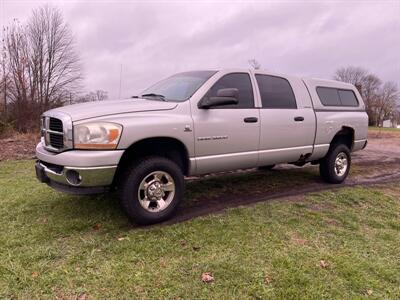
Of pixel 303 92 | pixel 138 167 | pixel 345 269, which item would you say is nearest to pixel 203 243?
pixel 138 167

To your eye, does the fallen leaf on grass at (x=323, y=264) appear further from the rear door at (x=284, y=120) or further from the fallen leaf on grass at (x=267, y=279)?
the rear door at (x=284, y=120)

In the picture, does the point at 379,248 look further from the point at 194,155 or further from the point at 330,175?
the point at 330,175

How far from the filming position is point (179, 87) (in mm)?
5000

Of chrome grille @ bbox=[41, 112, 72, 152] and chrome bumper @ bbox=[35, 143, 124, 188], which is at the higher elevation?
chrome grille @ bbox=[41, 112, 72, 152]

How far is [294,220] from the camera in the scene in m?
4.61

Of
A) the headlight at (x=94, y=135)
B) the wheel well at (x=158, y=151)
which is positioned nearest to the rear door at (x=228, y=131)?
the wheel well at (x=158, y=151)

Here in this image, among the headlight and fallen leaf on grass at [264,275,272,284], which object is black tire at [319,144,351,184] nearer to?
fallen leaf on grass at [264,275,272,284]

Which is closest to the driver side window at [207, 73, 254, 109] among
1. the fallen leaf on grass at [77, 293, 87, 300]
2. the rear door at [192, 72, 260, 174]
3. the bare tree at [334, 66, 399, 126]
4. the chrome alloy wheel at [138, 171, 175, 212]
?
the rear door at [192, 72, 260, 174]

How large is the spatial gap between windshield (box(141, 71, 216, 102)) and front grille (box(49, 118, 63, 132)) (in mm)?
1387

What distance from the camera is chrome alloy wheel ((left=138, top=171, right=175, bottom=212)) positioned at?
13.7ft

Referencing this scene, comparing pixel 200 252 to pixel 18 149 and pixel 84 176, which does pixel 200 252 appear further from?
pixel 18 149

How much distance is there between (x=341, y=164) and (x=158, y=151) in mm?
4064

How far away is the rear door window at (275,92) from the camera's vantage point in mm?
5398

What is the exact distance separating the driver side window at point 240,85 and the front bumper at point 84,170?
1.82m
